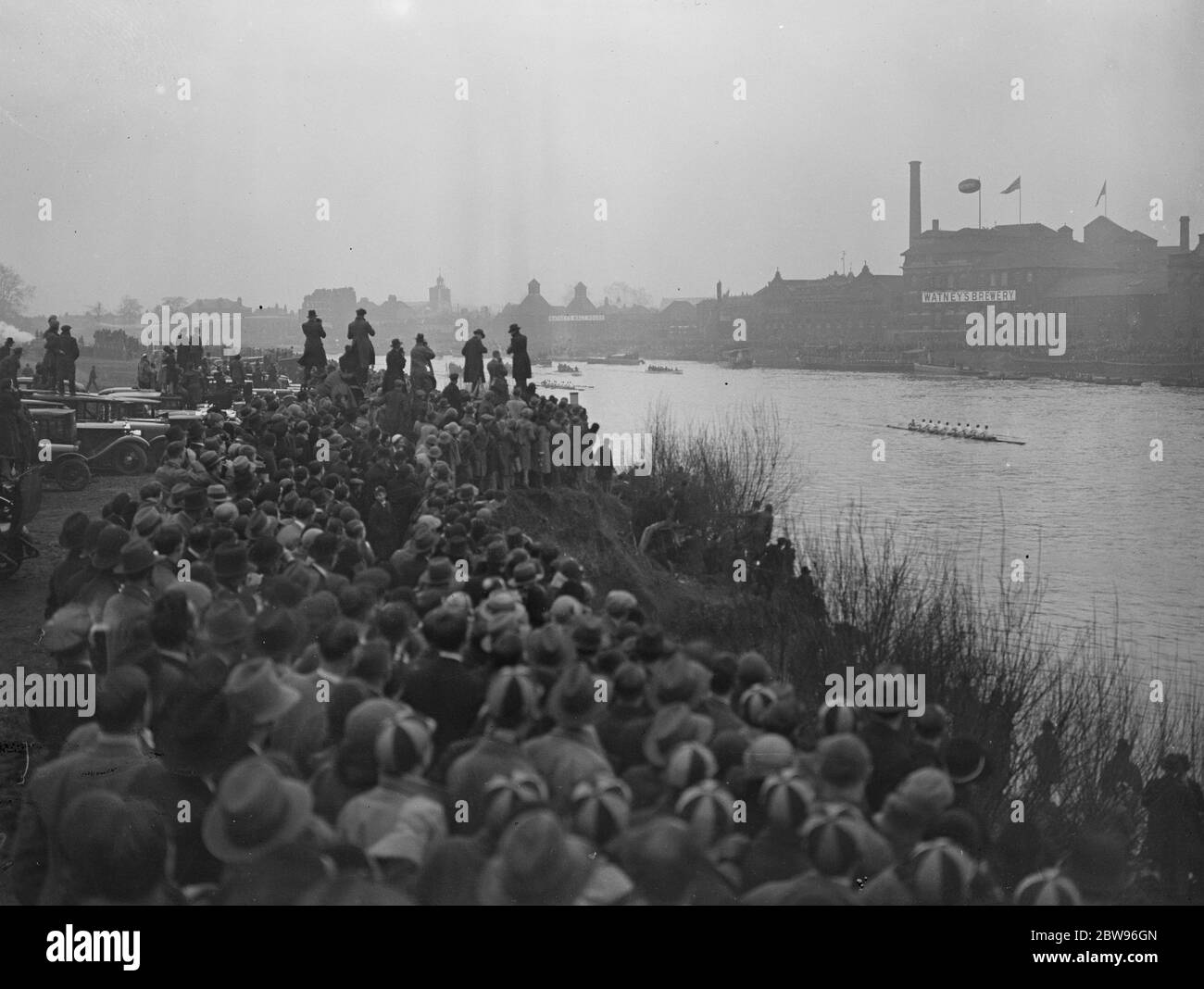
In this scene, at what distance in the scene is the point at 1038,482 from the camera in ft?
141

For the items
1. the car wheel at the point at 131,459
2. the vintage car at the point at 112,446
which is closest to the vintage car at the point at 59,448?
the vintage car at the point at 112,446

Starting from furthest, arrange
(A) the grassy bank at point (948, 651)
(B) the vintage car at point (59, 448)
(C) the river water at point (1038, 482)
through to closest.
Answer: (C) the river water at point (1038, 482)
(B) the vintage car at point (59, 448)
(A) the grassy bank at point (948, 651)

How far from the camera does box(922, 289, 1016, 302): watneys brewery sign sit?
91.9 m

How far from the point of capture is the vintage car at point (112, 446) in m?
18.4

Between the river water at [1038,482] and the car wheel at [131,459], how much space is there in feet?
42.2

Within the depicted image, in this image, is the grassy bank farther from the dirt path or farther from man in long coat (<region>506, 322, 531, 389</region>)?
the dirt path

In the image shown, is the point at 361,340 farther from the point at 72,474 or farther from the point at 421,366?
the point at 72,474

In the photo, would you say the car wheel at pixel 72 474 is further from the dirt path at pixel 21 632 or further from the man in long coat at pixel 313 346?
the man in long coat at pixel 313 346

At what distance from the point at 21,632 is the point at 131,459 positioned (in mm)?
9013

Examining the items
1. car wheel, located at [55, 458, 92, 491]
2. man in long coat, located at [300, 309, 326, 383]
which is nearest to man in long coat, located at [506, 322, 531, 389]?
man in long coat, located at [300, 309, 326, 383]
